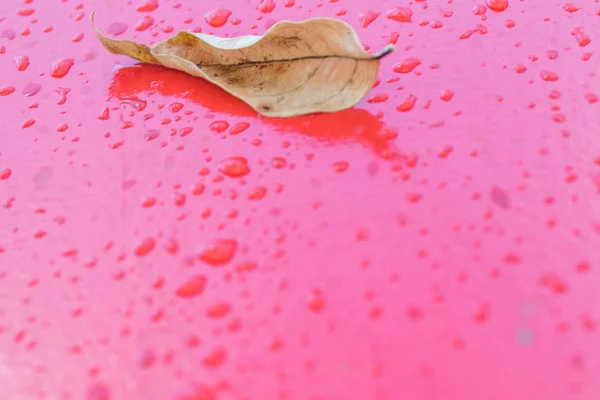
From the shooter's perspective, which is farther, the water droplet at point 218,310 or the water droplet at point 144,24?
the water droplet at point 144,24

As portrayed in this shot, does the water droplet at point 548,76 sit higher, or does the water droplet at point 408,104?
the water droplet at point 548,76

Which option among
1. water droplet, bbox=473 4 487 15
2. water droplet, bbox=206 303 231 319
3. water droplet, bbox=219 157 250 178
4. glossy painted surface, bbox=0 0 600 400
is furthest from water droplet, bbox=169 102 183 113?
water droplet, bbox=473 4 487 15

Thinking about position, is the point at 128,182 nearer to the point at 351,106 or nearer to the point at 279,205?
the point at 279,205

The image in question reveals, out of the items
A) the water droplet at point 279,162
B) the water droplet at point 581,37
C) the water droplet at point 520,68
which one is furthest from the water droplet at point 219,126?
the water droplet at point 581,37

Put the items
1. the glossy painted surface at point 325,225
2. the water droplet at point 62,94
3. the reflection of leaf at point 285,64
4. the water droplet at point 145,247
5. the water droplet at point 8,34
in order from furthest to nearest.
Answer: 1. the water droplet at point 8,34
2. the water droplet at point 62,94
3. the reflection of leaf at point 285,64
4. the water droplet at point 145,247
5. the glossy painted surface at point 325,225

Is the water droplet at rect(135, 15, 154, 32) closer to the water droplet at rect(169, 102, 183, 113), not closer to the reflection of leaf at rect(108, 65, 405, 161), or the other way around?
the reflection of leaf at rect(108, 65, 405, 161)

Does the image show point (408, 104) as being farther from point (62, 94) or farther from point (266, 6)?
point (62, 94)

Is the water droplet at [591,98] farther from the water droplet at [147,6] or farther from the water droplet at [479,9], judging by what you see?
the water droplet at [147,6]

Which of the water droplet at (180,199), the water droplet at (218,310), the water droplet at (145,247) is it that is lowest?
the water droplet at (218,310)
